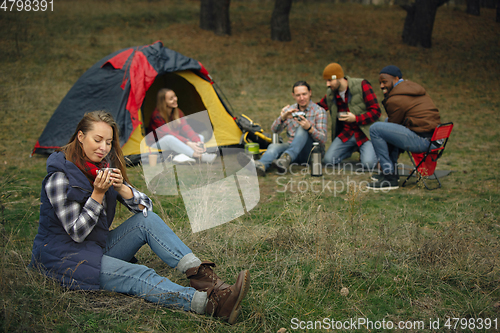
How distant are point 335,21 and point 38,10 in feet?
38.5

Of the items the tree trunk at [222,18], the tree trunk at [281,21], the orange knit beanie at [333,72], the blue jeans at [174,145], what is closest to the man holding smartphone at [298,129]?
the orange knit beanie at [333,72]

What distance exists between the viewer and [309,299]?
255 centimetres

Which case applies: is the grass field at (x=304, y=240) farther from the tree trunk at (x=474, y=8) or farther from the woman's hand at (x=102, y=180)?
the tree trunk at (x=474, y=8)

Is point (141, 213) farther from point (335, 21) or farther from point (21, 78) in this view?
point (335, 21)

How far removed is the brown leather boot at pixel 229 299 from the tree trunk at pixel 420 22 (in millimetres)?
13873

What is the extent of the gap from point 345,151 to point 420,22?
1077 cm

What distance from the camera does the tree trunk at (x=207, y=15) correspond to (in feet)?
47.1

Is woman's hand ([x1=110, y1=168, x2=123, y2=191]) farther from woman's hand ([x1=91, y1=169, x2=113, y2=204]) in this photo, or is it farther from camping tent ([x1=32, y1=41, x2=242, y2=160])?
camping tent ([x1=32, y1=41, x2=242, y2=160])

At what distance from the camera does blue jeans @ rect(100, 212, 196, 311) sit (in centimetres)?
228

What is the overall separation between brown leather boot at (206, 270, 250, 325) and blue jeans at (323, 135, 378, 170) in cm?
361

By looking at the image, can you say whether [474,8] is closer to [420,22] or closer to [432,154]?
[420,22]

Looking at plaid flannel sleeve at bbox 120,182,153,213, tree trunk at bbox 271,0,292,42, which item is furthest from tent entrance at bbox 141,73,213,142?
tree trunk at bbox 271,0,292,42

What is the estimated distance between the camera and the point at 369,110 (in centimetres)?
546

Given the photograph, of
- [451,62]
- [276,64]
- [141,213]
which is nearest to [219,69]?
[276,64]
